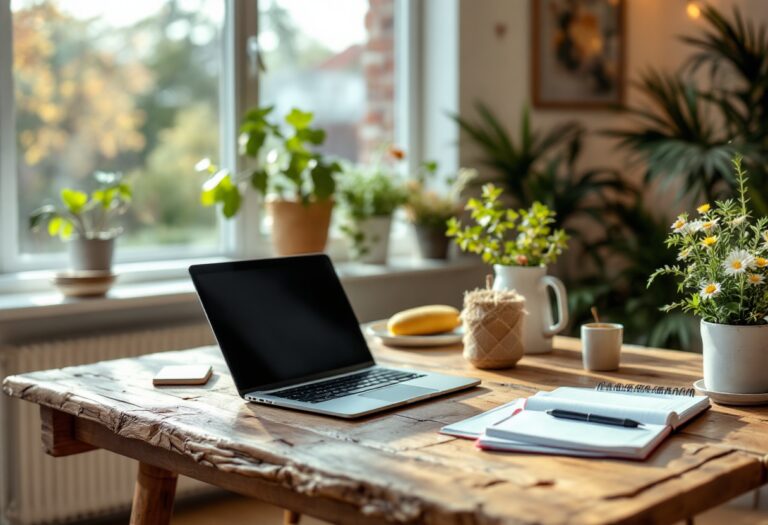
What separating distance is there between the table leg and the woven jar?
2.01 ft

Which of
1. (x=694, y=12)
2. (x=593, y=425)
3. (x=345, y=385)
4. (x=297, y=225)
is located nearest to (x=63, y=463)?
(x=297, y=225)

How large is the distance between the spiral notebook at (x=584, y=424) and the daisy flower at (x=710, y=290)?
6.4 inches

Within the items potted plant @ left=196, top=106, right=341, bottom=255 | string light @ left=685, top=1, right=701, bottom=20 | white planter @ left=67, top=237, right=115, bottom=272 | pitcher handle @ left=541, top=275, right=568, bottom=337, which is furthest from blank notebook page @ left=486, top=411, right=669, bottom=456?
string light @ left=685, top=1, right=701, bottom=20

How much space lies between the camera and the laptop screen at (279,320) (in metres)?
1.72

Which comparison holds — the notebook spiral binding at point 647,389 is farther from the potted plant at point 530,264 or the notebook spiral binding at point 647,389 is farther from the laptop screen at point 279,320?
the laptop screen at point 279,320

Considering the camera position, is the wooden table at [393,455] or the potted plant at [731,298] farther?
the potted plant at [731,298]

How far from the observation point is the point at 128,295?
9.39 ft

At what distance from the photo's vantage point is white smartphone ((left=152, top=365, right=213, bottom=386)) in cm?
177

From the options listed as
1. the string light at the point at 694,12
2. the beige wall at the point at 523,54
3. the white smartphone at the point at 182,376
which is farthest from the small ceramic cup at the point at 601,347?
the string light at the point at 694,12

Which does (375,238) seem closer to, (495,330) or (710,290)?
(495,330)

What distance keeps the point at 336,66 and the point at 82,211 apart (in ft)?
3.99

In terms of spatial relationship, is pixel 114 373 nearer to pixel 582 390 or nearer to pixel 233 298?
pixel 233 298

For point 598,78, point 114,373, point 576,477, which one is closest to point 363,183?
point 598,78

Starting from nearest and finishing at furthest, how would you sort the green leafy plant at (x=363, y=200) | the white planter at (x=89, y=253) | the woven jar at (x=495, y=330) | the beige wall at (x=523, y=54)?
the woven jar at (x=495, y=330) → the white planter at (x=89, y=253) → the green leafy plant at (x=363, y=200) → the beige wall at (x=523, y=54)
